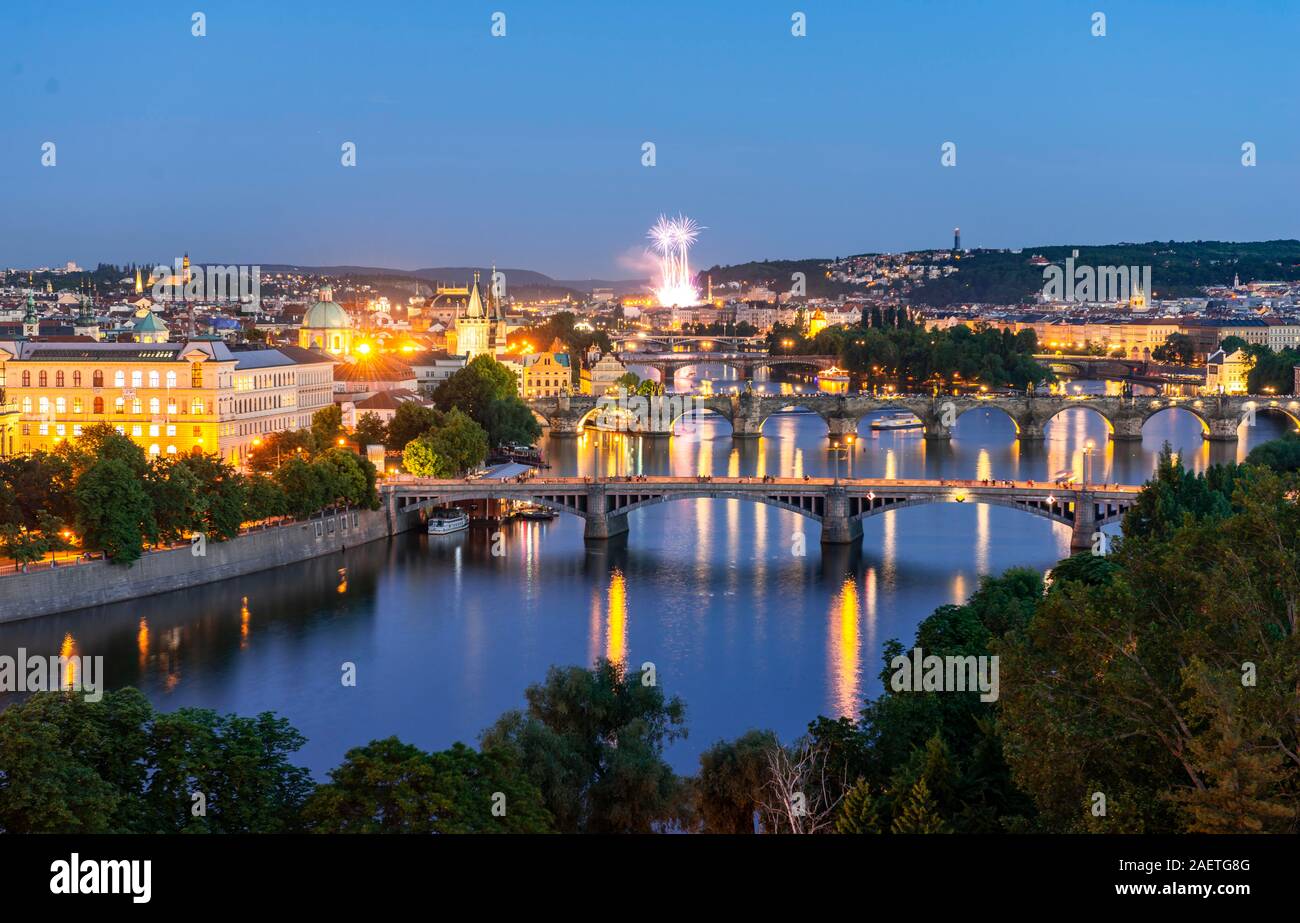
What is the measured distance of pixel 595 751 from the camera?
1053cm

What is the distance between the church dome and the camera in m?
42.3

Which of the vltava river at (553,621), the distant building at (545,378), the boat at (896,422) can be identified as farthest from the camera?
the distant building at (545,378)

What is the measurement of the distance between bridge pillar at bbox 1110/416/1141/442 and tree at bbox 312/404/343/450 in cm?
1729

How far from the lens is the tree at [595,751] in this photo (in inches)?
374

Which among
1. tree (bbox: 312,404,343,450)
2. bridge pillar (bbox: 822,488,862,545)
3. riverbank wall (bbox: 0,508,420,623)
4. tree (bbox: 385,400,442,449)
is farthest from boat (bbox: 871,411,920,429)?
riverbank wall (bbox: 0,508,420,623)

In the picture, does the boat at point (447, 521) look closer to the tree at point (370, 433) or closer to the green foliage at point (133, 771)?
the tree at point (370, 433)

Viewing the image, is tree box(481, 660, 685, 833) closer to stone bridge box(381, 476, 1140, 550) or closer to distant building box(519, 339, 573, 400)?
stone bridge box(381, 476, 1140, 550)

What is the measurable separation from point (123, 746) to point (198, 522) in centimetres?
1140

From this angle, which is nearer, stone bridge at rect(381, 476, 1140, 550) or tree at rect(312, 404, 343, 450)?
stone bridge at rect(381, 476, 1140, 550)

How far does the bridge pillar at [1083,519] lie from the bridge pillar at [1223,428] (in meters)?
Result: 16.1

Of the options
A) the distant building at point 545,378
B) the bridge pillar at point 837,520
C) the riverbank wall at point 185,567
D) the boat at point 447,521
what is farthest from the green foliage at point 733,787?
the distant building at point 545,378

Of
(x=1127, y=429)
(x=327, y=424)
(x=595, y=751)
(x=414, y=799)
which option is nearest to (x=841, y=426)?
(x=1127, y=429)

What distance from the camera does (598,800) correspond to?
9.74 m
